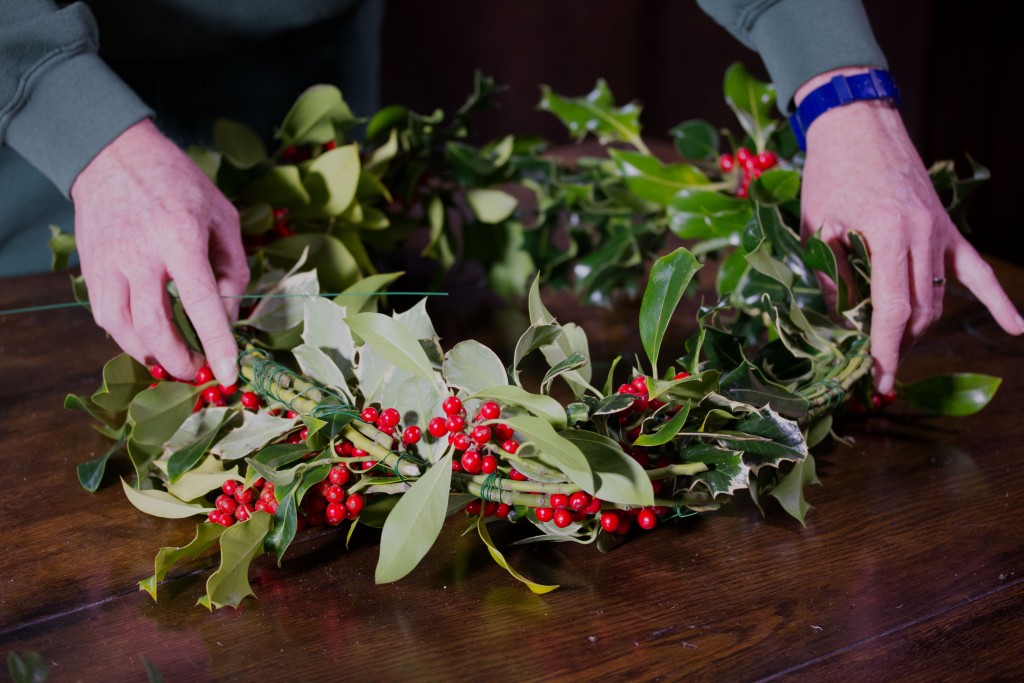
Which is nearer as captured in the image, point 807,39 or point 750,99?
point 807,39

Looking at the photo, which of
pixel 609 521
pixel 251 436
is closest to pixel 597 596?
pixel 609 521

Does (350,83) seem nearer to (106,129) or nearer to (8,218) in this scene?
(8,218)

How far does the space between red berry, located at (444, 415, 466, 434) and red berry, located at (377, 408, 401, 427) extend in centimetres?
4

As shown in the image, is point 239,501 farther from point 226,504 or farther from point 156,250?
point 156,250

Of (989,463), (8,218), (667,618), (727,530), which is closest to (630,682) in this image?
(667,618)

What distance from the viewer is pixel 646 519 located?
24.8 inches

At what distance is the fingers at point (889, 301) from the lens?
76 centimetres

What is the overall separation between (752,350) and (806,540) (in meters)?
0.31

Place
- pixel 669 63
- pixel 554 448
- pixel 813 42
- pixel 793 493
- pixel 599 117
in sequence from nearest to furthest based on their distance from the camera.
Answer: pixel 554 448 → pixel 793 493 → pixel 813 42 → pixel 599 117 → pixel 669 63

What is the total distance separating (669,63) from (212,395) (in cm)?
266

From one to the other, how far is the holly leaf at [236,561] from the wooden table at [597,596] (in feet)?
0.04

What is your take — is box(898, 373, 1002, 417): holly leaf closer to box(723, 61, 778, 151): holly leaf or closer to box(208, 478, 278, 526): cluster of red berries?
box(723, 61, 778, 151): holly leaf

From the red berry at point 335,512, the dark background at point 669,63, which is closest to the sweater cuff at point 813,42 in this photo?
the red berry at point 335,512

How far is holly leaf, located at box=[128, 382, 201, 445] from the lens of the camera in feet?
2.32
